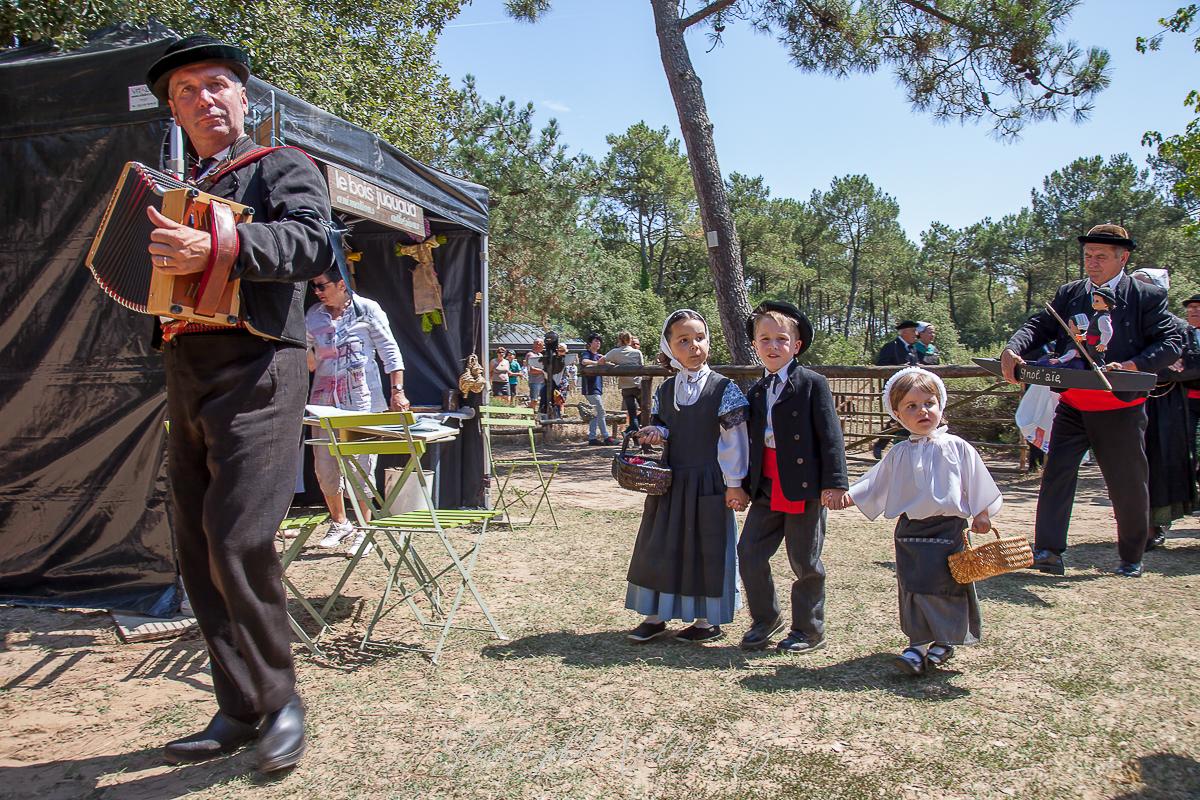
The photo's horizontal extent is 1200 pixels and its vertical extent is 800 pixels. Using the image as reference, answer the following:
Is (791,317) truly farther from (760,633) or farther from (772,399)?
(760,633)

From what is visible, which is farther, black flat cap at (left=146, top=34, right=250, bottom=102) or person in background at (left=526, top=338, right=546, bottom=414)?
person in background at (left=526, top=338, right=546, bottom=414)

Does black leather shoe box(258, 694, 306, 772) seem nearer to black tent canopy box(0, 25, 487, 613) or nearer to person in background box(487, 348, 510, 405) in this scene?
black tent canopy box(0, 25, 487, 613)

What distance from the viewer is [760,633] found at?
11.9ft

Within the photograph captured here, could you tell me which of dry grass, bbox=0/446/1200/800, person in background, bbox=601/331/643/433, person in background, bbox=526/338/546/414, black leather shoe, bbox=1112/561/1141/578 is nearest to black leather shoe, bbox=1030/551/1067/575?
black leather shoe, bbox=1112/561/1141/578

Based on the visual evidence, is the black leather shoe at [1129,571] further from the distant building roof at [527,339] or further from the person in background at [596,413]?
the distant building roof at [527,339]

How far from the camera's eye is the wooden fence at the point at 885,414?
10133 millimetres

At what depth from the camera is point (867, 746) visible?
264 centimetres

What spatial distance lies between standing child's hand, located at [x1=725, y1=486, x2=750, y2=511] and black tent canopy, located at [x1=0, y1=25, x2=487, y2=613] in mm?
2719

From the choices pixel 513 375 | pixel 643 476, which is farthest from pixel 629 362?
pixel 513 375

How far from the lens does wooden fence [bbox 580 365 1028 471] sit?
33.2ft

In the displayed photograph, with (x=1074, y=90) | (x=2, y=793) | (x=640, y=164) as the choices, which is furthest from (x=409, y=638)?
(x=640, y=164)

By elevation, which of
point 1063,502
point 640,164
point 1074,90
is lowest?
point 1063,502

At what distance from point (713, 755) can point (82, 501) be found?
3.47 meters

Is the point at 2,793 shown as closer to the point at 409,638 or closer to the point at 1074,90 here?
the point at 409,638
